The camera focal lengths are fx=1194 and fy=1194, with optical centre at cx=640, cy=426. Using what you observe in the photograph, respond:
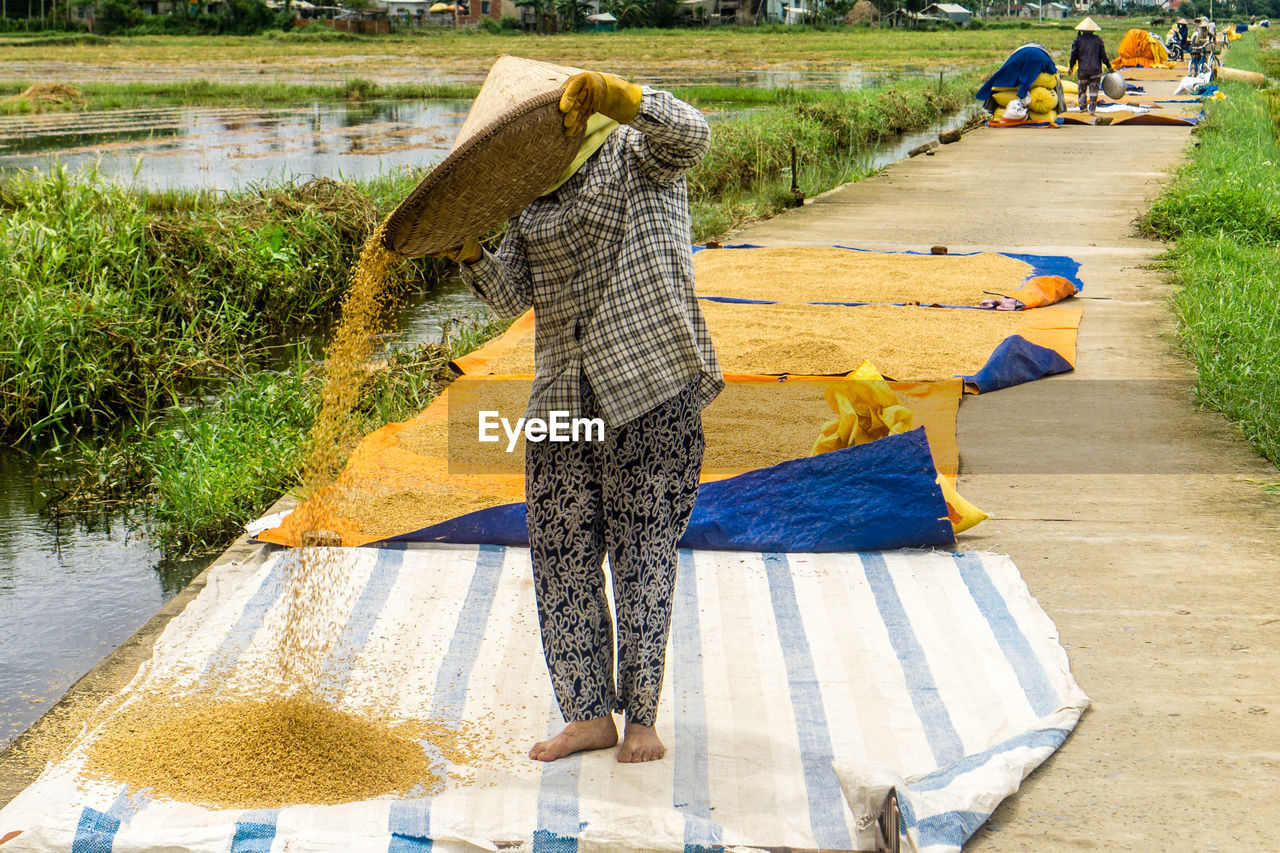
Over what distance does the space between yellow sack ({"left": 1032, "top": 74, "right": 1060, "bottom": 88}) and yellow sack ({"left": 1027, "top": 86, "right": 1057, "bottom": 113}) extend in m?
0.06

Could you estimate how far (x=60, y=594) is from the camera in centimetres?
397

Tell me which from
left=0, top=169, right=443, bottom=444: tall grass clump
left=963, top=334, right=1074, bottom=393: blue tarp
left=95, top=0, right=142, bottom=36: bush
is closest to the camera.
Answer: left=963, top=334, right=1074, bottom=393: blue tarp

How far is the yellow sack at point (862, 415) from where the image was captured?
381 centimetres

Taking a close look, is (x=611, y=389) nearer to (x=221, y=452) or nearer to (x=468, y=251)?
(x=468, y=251)

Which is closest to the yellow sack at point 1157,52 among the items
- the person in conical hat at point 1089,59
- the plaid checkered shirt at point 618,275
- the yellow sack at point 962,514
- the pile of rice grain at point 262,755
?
the person in conical hat at point 1089,59

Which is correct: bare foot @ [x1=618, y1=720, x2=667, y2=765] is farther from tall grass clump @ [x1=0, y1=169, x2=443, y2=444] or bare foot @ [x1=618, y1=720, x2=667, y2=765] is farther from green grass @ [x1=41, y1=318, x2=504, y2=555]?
tall grass clump @ [x1=0, y1=169, x2=443, y2=444]

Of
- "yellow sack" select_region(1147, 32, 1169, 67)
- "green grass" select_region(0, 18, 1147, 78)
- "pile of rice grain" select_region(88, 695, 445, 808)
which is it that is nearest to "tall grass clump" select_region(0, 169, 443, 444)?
"pile of rice grain" select_region(88, 695, 445, 808)

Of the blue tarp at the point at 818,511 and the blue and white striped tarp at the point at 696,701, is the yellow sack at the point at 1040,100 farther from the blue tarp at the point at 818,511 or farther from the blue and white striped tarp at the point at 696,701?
the blue and white striped tarp at the point at 696,701

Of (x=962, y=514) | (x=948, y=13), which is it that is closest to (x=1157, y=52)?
(x=962, y=514)

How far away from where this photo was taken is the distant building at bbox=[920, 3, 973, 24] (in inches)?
2736

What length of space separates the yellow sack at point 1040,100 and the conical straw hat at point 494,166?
15.9 metres

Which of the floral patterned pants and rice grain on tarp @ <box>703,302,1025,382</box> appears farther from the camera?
rice grain on tarp @ <box>703,302,1025,382</box>

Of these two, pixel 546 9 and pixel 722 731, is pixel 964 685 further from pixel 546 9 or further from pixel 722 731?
pixel 546 9

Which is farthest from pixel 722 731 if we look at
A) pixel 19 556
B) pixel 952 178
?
pixel 952 178
